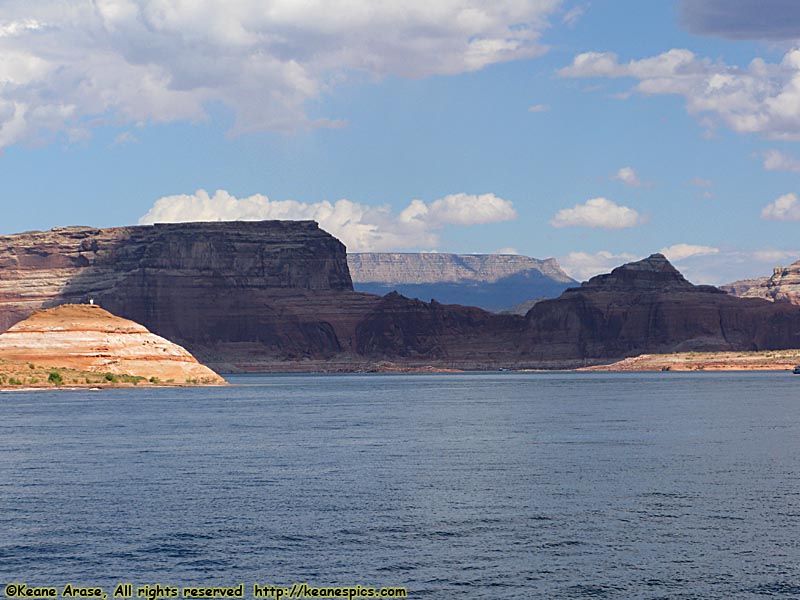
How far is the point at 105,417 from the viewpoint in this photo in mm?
108375

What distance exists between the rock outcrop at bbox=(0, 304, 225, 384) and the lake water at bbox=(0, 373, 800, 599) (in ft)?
Answer: 240

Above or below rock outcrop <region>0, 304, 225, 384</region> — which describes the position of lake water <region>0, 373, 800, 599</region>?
below

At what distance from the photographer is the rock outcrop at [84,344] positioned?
6570 inches

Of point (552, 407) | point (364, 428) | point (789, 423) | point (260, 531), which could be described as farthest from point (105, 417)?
point (260, 531)

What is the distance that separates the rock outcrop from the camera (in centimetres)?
16688

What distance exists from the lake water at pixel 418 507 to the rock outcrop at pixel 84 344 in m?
73.0

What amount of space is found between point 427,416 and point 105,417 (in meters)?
28.7

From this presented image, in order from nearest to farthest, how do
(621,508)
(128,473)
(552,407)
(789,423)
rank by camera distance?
(621,508)
(128,473)
(789,423)
(552,407)

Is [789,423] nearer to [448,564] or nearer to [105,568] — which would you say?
[448,564]

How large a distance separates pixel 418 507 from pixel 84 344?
125 meters

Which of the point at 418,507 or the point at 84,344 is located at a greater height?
the point at 84,344

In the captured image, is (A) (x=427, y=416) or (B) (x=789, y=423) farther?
(A) (x=427, y=416)

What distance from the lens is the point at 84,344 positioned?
167 m

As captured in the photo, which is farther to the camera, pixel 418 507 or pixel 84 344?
pixel 84 344
